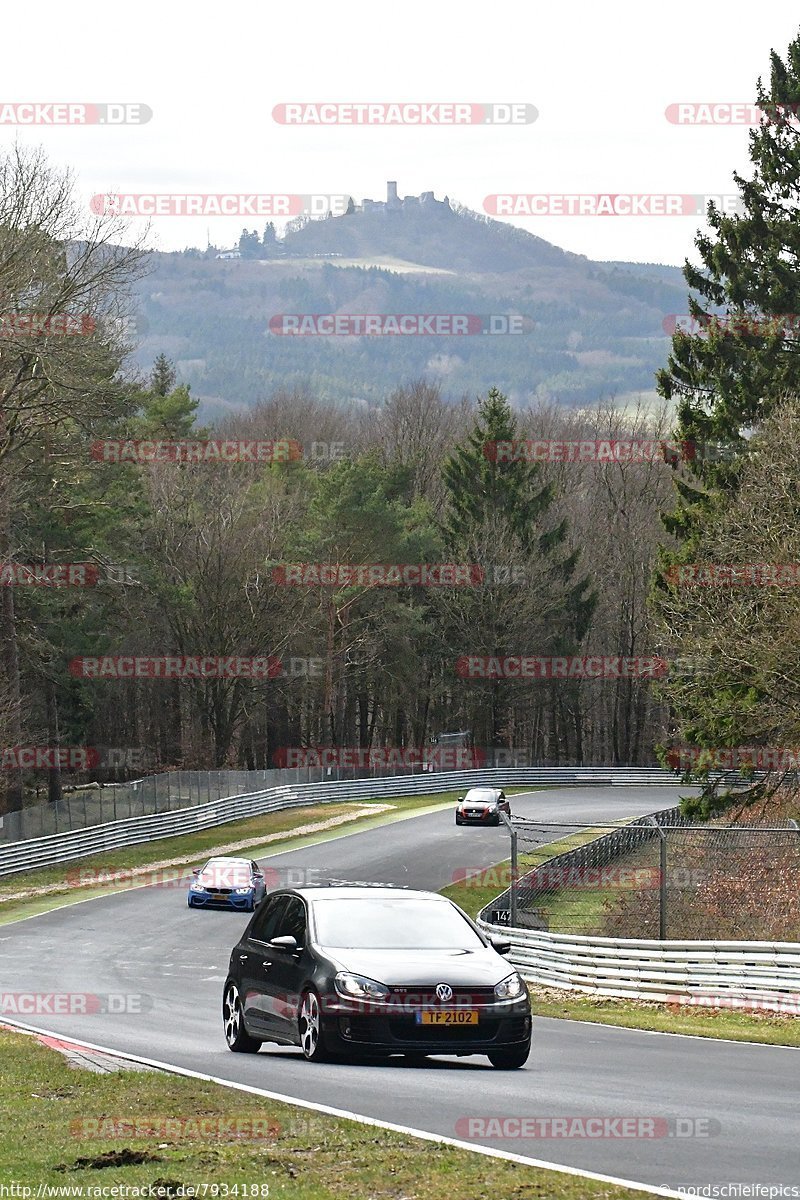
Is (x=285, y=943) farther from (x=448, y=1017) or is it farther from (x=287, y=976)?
(x=448, y=1017)

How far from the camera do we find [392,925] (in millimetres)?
13625

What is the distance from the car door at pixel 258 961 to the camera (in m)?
14.1

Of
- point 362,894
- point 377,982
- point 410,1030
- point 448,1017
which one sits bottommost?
point 410,1030

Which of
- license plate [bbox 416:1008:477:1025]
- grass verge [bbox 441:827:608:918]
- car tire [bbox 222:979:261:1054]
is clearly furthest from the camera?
grass verge [bbox 441:827:608:918]

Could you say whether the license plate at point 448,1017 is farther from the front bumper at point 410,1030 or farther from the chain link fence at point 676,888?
the chain link fence at point 676,888

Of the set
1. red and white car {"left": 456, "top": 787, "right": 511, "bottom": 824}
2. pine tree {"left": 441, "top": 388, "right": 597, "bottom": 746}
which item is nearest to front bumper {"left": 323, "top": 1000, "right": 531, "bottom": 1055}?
red and white car {"left": 456, "top": 787, "right": 511, "bottom": 824}

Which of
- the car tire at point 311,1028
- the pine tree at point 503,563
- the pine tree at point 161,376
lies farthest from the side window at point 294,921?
the pine tree at point 161,376

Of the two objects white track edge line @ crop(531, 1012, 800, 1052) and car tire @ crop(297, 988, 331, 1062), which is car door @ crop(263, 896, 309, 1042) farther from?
white track edge line @ crop(531, 1012, 800, 1052)

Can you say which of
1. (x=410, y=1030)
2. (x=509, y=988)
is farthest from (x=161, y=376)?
(x=410, y=1030)

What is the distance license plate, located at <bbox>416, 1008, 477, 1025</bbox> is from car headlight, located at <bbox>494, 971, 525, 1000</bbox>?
0.27 m

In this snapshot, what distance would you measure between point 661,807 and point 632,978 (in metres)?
41.4

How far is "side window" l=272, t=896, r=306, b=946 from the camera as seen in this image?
1366 centimetres

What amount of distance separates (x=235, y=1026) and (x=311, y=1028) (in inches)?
80.2

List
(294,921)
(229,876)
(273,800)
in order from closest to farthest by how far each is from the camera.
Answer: (294,921)
(229,876)
(273,800)
